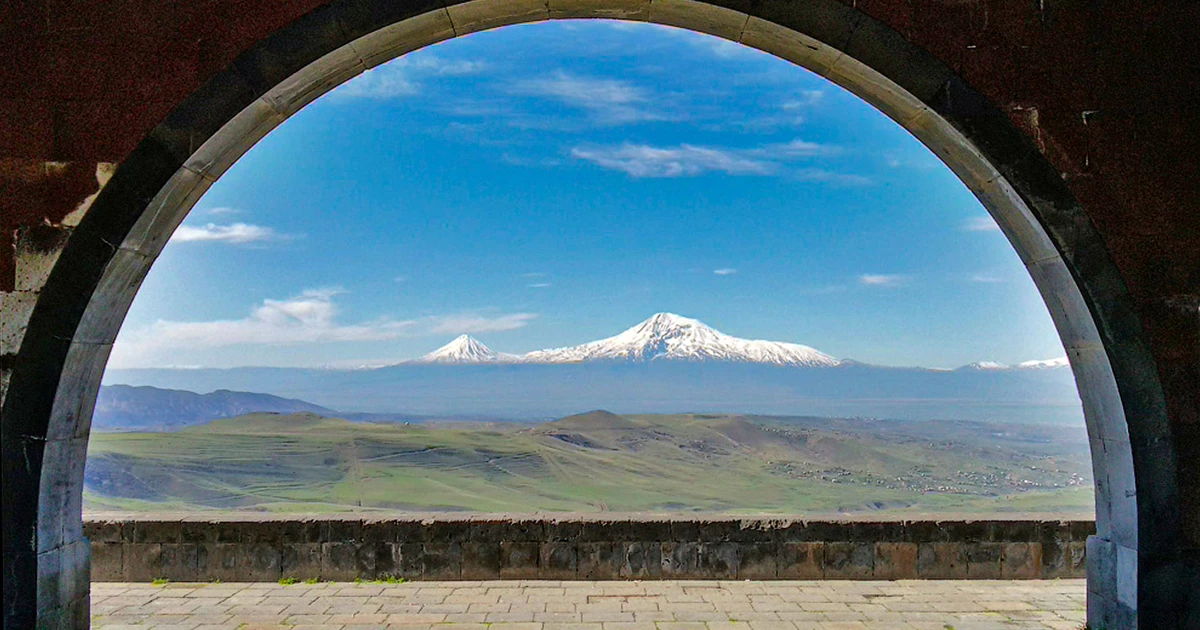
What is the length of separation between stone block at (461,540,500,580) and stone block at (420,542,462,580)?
45 mm

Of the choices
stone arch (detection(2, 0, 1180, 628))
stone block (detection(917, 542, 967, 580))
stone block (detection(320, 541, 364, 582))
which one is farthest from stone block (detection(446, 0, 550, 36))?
stone block (detection(917, 542, 967, 580))

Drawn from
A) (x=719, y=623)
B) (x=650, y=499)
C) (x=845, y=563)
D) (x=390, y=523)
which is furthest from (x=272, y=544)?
(x=650, y=499)

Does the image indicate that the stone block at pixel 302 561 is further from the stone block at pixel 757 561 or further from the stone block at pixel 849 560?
the stone block at pixel 849 560

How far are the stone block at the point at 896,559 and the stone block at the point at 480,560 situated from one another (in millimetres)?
2853

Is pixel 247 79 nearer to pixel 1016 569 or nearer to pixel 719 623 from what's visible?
pixel 719 623

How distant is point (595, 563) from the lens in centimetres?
614

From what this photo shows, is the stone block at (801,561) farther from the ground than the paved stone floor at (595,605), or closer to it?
farther from the ground

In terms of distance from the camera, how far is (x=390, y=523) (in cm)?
612

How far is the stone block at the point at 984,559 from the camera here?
6121 millimetres

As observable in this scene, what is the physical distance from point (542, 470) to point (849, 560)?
31003 mm

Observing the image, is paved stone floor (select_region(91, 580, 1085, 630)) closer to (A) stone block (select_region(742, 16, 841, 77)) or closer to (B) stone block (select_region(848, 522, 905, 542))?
(B) stone block (select_region(848, 522, 905, 542))

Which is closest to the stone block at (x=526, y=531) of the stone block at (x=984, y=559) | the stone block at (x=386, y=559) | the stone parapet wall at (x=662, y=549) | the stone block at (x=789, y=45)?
the stone parapet wall at (x=662, y=549)

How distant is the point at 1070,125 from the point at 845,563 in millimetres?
3564

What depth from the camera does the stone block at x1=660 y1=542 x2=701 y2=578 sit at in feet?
20.2
